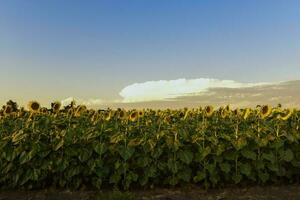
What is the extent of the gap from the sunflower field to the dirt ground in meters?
0.12

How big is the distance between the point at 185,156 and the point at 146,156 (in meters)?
0.52

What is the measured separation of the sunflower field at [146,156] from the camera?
288 inches

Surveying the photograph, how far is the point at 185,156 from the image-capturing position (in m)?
7.27

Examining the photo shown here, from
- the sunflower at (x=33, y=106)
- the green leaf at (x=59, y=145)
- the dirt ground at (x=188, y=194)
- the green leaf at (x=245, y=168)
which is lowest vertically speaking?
the dirt ground at (x=188, y=194)

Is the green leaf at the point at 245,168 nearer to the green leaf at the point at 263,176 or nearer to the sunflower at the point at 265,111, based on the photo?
the green leaf at the point at 263,176

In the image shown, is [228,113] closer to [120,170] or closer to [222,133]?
[222,133]

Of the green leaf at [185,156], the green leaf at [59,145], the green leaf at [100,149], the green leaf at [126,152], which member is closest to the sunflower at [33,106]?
the green leaf at [59,145]

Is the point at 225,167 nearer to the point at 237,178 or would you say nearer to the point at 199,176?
the point at 237,178

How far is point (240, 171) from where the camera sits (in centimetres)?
743

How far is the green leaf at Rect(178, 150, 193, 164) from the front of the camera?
7.24m

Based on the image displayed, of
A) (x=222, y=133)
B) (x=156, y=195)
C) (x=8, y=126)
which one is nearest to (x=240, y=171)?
(x=222, y=133)

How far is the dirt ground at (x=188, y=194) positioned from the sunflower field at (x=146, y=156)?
0.38 feet

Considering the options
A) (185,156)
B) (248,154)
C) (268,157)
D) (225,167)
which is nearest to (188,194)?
(185,156)

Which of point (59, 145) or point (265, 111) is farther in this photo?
point (265, 111)
